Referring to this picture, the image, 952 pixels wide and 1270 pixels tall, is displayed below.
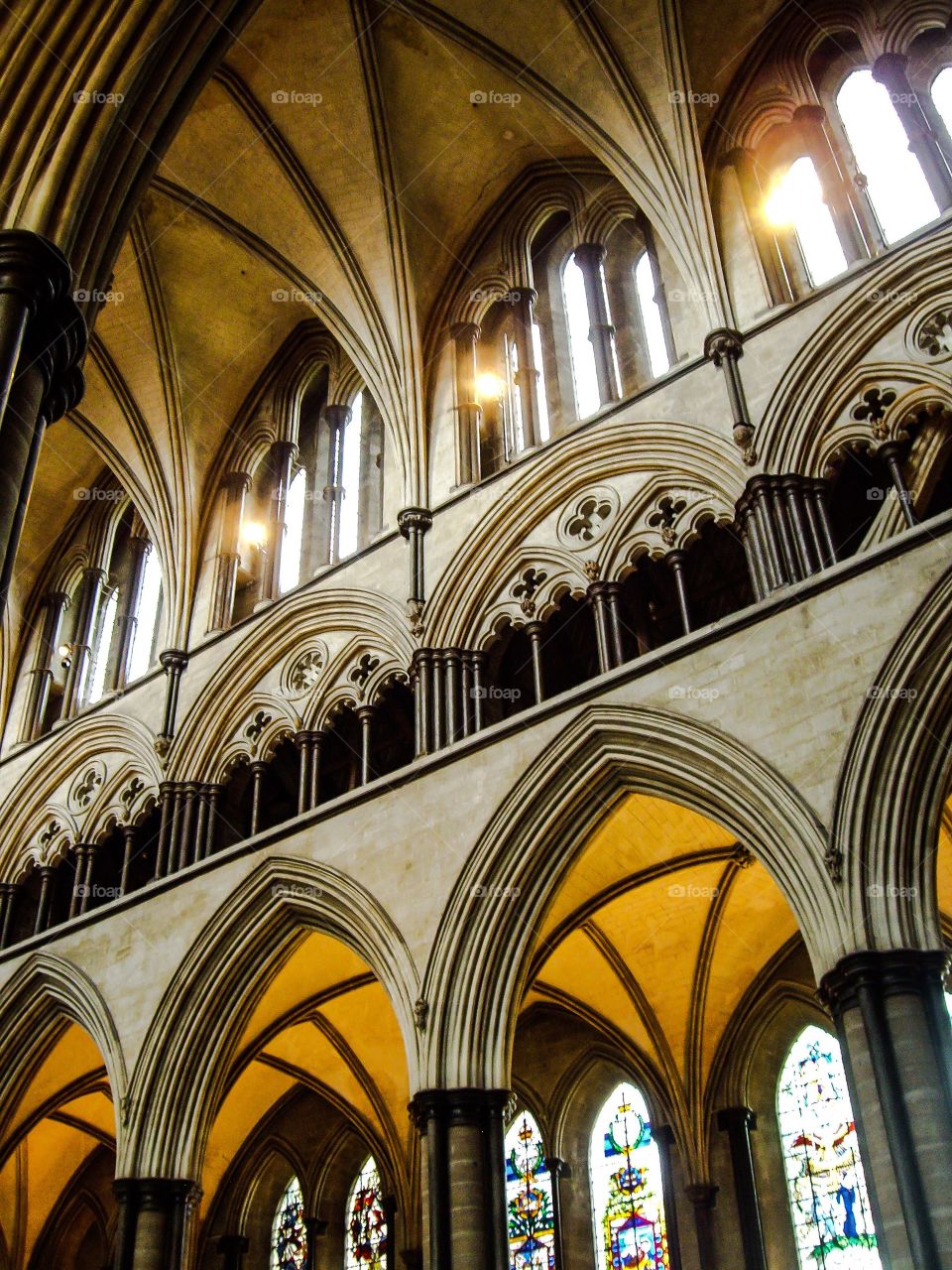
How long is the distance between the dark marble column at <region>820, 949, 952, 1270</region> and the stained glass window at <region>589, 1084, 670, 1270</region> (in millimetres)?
4818

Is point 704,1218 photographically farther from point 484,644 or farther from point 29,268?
point 29,268

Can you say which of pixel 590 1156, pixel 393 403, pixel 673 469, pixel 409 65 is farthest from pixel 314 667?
pixel 409 65

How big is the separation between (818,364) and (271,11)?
664 centimetres

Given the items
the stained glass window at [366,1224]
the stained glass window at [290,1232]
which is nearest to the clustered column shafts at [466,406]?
the stained glass window at [366,1224]

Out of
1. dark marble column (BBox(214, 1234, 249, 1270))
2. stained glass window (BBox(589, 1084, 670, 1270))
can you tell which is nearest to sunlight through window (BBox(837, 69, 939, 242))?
stained glass window (BBox(589, 1084, 670, 1270))

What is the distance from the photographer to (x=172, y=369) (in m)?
15.8

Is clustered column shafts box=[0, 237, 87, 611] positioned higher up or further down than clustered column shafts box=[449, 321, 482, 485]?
further down

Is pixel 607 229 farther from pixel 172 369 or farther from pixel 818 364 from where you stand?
pixel 172 369

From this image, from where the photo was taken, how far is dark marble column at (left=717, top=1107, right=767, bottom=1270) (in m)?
11.0

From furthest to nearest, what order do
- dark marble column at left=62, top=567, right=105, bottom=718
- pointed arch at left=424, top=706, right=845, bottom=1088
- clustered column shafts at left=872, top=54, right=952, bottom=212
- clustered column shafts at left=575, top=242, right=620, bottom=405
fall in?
dark marble column at left=62, top=567, right=105, bottom=718 < clustered column shafts at left=575, top=242, right=620, bottom=405 < clustered column shafts at left=872, top=54, right=952, bottom=212 < pointed arch at left=424, top=706, right=845, bottom=1088

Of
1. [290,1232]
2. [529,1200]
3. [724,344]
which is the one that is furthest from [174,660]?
[724,344]

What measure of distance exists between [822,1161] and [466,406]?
776cm

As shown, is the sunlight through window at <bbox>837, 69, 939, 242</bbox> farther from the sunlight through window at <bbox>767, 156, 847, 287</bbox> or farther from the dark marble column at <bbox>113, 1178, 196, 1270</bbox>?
the dark marble column at <bbox>113, 1178, 196, 1270</bbox>

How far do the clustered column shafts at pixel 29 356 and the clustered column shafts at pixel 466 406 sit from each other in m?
5.20
